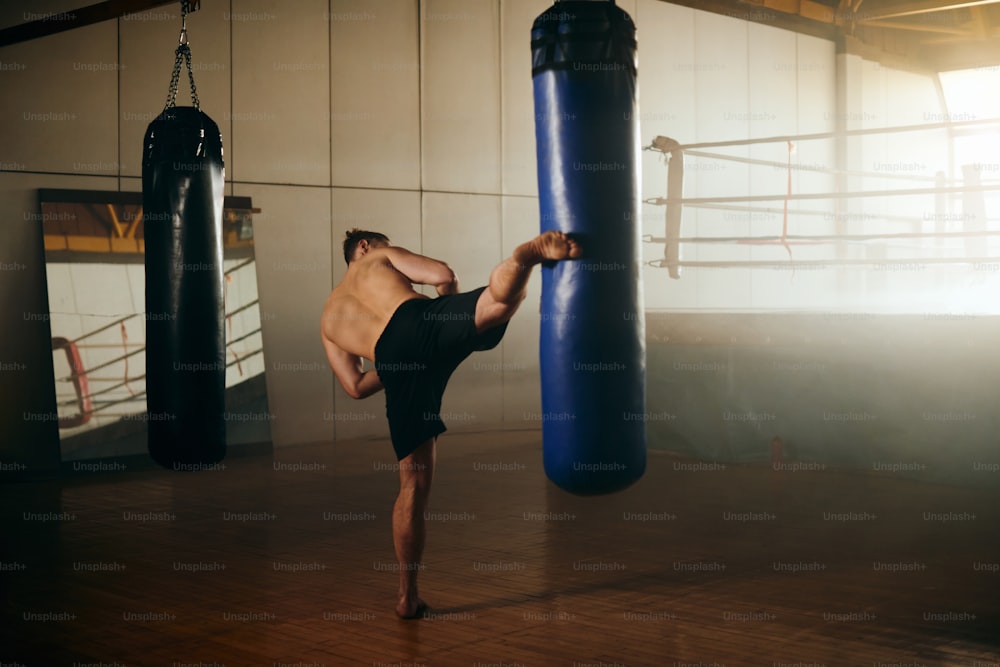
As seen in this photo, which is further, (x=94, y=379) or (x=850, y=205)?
(x=850, y=205)

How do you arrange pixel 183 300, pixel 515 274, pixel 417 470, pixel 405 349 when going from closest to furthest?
pixel 515 274 < pixel 405 349 < pixel 417 470 < pixel 183 300

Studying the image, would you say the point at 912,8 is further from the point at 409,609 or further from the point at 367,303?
the point at 409,609

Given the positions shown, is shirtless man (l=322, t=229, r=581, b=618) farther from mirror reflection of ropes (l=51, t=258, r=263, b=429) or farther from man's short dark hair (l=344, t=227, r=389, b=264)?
mirror reflection of ropes (l=51, t=258, r=263, b=429)

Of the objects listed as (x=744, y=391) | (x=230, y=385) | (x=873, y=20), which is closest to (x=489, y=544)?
(x=744, y=391)

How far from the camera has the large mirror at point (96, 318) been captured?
699cm

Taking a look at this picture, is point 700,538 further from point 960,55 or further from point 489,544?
point 960,55

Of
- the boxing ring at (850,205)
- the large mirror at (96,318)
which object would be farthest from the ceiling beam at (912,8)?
the large mirror at (96,318)

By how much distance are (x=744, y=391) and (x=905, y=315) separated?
127 centimetres

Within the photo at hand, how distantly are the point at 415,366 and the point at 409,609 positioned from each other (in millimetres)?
895

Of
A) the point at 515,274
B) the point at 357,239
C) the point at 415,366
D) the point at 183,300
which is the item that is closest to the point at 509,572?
the point at 415,366

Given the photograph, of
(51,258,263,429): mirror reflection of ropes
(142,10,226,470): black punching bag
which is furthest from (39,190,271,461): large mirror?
(142,10,226,470): black punching bag

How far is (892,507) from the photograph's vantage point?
228 inches

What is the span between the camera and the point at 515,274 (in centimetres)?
292

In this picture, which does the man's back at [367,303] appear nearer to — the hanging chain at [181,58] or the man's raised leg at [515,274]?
the man's raised leg at [515,274]
